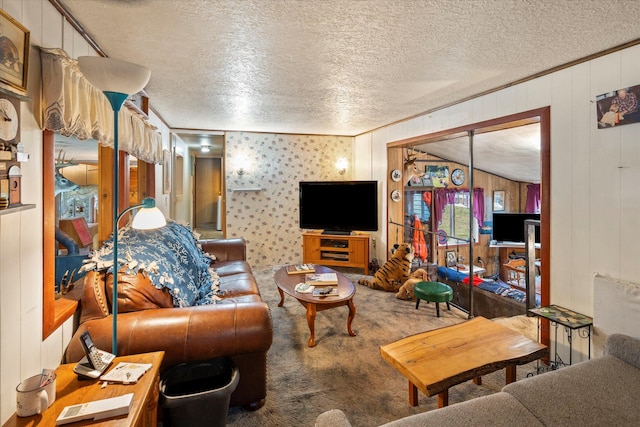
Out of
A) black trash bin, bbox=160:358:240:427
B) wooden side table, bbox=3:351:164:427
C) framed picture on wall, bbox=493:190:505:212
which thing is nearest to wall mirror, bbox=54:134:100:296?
wooden side table, bbox=3:351:164:427

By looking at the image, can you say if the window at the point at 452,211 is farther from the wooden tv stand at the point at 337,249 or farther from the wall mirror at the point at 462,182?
the wooden tv stand at the point at 337,249

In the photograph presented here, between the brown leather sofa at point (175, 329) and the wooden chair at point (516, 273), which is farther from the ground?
the brown leather sofa at point (175, 329)

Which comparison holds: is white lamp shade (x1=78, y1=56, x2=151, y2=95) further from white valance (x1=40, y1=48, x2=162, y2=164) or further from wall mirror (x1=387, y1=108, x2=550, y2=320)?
wall mirror (x1=387, y1=108, x2=550, y2=320)

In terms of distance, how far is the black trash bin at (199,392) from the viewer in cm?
146

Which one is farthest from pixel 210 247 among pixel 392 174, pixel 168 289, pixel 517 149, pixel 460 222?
pixel 460 222

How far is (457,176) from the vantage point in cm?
611

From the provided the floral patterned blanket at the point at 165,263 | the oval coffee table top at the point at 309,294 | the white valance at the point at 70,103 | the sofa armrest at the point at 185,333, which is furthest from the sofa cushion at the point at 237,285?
the white valance at the point at 70,103

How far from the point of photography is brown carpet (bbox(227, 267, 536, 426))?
1799 millimetres

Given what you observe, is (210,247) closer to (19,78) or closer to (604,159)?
(19,78)

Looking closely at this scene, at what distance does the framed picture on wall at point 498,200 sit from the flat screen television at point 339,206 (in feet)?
11.3

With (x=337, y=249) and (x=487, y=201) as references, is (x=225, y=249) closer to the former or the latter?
(x=337, y=249)

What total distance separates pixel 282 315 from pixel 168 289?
4.84 ft

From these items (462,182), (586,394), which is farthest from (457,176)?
(586,394)

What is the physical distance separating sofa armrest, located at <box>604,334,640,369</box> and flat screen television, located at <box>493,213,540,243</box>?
4.36 m
